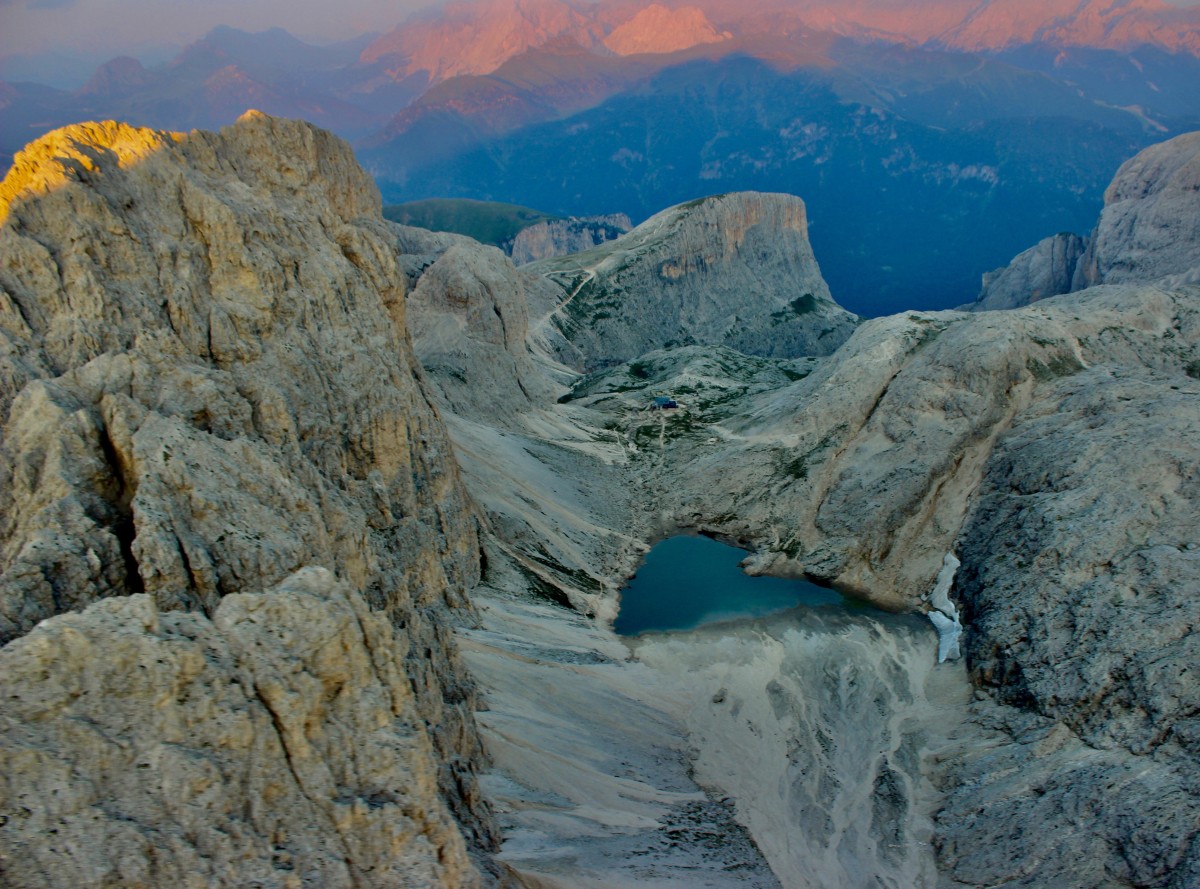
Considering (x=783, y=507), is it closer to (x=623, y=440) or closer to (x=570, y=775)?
(x=623, y=440)

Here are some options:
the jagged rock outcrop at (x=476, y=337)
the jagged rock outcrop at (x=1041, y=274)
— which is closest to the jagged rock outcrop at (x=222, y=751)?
the jagged rock outcrop at (x=476, y=337)

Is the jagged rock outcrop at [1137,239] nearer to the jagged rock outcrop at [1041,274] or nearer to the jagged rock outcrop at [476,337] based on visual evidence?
the jagged rock outcrop at [1041,274]

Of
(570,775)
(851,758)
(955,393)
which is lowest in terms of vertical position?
(851,758)

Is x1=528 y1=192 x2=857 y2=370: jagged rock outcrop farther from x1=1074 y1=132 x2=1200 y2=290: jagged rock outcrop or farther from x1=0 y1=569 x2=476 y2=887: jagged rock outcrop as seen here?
x1=0 y1=569 x2=476 y2=887: jagged rock outcrop

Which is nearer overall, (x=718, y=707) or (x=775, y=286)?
(x=718, y=707)

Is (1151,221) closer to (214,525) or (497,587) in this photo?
(497,587)

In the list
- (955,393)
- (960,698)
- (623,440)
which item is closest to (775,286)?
(623,440)

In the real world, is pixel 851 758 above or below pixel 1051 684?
below

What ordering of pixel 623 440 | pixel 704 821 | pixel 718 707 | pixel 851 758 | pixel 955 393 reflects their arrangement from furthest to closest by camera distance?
pixel 623 440, pixel 955 393, pixel 718 707, pixel 851 758, pixel 704 821
